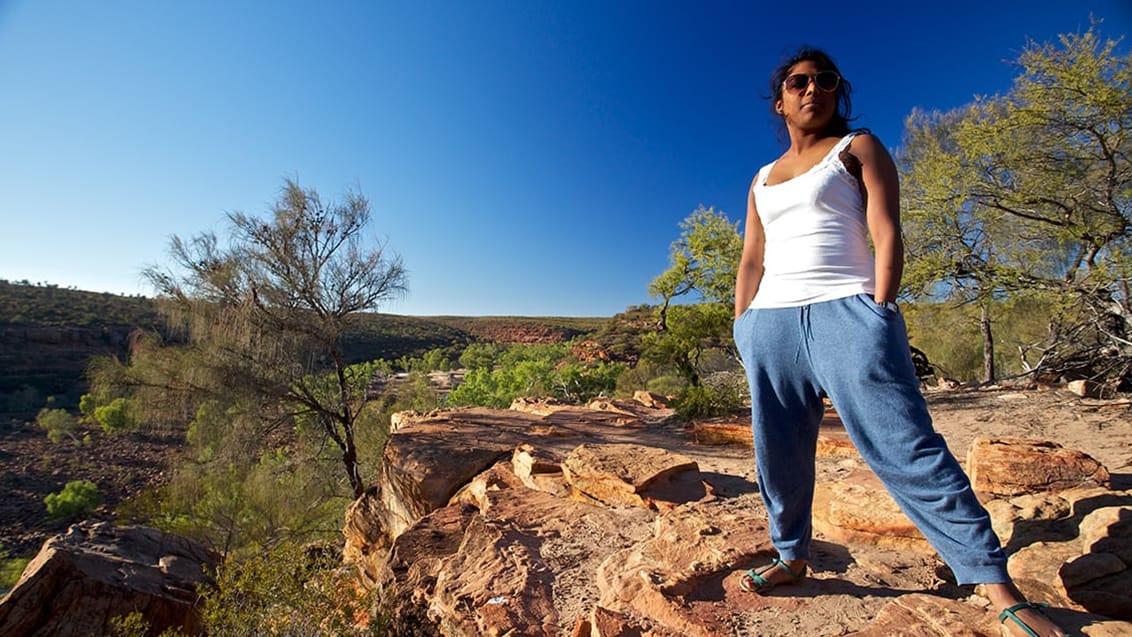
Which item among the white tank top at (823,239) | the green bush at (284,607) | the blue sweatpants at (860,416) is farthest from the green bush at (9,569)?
the white tank top at (823,239)

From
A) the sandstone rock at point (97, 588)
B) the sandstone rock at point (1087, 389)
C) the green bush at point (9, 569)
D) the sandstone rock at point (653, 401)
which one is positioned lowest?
the green bush at point (9, 569)

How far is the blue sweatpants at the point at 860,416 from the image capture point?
1282 mm

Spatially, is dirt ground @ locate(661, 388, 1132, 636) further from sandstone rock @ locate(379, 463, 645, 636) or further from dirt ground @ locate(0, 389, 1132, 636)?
sandstone rock @ locate(379, 463, 645, 636)

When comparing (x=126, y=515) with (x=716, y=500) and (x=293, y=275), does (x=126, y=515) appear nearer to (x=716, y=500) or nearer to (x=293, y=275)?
(x=293, y=275)

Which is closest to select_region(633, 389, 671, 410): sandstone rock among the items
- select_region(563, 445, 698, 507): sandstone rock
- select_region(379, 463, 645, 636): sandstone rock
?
select_region(563, 445, 698, 507): sandstone rock

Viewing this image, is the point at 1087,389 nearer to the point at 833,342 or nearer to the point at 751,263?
the point at 751,263

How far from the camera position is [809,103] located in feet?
5.13

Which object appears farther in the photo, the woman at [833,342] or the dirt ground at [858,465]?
the dirt ground at [858,465]

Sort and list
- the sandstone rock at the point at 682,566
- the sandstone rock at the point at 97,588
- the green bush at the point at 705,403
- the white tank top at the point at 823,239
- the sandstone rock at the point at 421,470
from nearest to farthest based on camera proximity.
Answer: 1. the white tank top at the point at 823,239
2. the sandstone rock at the point at 682,566
3. the sandstone rock at the point at 97,588
4. the sandstone rock at the point at 421,470
5. the green bush at the point at 705,403

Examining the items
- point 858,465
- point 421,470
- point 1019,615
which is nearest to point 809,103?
point 1019,615

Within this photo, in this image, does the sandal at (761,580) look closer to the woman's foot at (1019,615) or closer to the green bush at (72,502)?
the woman's foot at (1019,615)

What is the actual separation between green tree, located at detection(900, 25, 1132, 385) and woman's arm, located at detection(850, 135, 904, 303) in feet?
21.0

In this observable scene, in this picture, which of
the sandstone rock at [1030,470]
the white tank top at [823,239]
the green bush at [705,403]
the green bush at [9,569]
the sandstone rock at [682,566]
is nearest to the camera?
the white tank top at [823,239]

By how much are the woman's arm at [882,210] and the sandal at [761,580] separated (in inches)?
41.3
